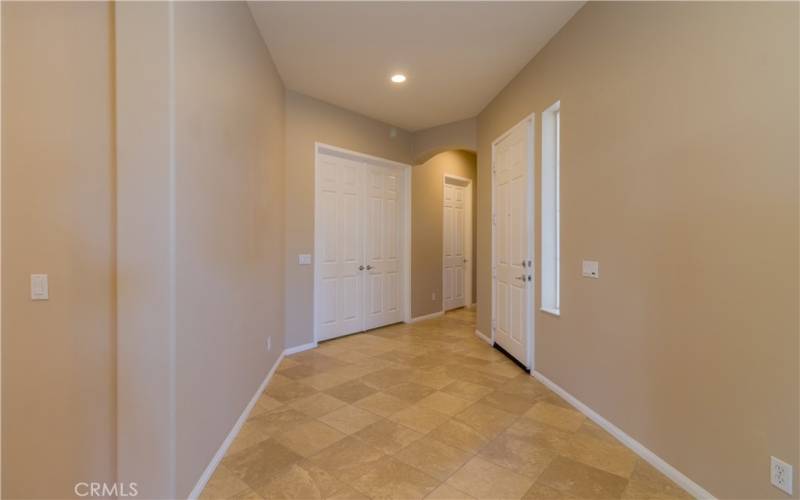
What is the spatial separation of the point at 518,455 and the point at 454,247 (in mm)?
4703

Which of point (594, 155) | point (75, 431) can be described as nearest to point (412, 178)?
point (594, 155)

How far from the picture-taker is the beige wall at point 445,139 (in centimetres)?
491

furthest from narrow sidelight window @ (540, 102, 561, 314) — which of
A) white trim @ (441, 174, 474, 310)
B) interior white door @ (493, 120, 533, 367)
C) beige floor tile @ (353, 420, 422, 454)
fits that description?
white trim @ (441, 174, 474, 310)

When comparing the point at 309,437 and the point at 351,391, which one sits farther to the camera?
the point at 351,391

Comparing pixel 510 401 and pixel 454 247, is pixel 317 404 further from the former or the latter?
pixel 454 247

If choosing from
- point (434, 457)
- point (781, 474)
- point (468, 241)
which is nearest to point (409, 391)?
point (434, 457)

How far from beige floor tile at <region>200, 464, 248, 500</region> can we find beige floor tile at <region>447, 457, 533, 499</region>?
1.11 meters

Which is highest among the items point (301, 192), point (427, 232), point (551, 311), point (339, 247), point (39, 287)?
point (301, 192)

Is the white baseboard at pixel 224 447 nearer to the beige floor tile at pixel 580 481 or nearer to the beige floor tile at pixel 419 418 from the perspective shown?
the beige floor tile at pixel 419 418

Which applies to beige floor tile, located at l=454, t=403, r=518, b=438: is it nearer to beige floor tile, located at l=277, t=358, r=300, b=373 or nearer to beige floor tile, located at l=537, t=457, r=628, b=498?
beige floor tile, located at l=537, t=457, r=628, b=498

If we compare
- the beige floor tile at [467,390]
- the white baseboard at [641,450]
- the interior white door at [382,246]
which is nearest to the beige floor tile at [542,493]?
the white baseboard at [641,450]

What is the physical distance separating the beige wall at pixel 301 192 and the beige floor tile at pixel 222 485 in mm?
2107

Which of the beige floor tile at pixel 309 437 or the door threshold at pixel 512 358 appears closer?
the beige floor tile at pixel 309 437

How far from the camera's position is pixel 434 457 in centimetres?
207
